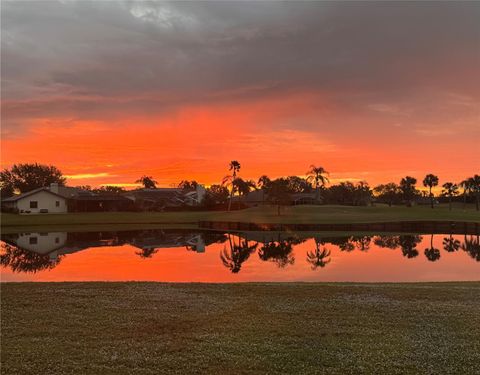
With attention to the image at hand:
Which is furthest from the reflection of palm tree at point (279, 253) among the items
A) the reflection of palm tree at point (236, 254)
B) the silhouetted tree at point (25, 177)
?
the silhouetted tree at point (25, 177)

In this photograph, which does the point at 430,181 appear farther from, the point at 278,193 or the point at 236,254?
the point at 236,254

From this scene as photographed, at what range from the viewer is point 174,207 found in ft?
314

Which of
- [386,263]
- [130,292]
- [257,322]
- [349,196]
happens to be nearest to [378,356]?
[257,322]

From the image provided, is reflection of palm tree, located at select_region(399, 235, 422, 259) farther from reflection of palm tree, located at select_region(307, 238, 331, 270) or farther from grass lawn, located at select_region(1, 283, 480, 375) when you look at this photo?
grass lawn, located at select_region(1, 283, 480, 375)

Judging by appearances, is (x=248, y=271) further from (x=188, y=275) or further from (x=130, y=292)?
(x=130, y=292)

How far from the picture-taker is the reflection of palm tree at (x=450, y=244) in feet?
118

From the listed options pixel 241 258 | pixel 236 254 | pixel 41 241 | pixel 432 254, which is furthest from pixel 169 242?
pixel 432 254

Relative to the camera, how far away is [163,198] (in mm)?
103375

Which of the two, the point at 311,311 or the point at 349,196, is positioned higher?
the point at 349,196

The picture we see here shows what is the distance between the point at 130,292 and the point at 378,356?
8281 millimetres

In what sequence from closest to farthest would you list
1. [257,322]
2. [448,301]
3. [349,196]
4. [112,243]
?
[257,322] < [448,301] < [112,243] < [349,196]

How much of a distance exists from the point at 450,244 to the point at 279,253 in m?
17.4

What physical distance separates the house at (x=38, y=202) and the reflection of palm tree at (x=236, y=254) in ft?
195

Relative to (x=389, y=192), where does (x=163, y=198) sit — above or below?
below
